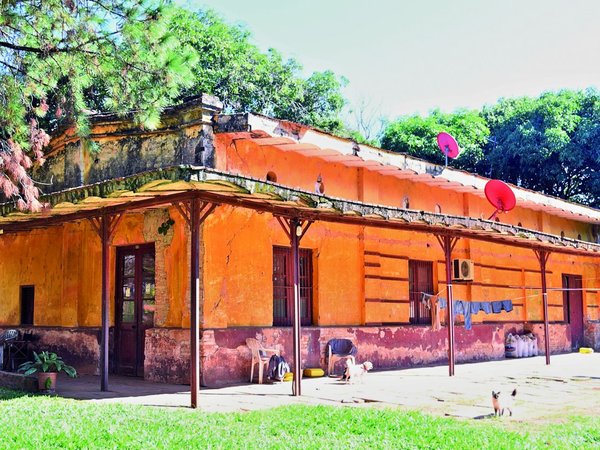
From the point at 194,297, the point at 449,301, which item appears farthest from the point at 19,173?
the point at 449,301

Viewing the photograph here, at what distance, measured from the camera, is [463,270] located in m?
15.8

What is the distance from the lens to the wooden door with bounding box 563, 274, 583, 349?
21.8 metres

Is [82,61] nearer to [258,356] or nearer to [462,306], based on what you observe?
[258,356]

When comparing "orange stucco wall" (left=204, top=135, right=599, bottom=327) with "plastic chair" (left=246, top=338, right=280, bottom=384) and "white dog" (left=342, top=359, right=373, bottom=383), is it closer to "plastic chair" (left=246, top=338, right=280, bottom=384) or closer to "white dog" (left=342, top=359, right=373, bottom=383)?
"plastic chair" (left=246, top=338, right=280, bottom=384)

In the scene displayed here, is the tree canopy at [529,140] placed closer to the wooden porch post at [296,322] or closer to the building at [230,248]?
the building at [230,248]

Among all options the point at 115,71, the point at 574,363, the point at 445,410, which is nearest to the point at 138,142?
the point at 115,71

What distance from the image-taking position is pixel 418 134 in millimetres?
29375

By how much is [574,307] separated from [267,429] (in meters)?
17.3

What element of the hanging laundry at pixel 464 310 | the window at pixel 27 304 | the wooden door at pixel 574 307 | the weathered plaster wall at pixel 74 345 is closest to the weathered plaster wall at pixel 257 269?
the hanging laundry at pixel 464 310

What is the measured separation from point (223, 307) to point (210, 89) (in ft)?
47.6

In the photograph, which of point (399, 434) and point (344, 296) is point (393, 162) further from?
point (399, 434)

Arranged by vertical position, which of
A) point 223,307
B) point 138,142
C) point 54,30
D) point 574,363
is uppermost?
point 54,30

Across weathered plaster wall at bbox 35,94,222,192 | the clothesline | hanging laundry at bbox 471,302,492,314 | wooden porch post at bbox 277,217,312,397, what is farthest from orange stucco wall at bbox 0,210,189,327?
hanging laundry at bbox 471,302,492,314

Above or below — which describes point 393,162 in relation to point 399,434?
above
